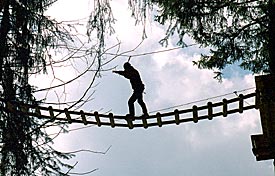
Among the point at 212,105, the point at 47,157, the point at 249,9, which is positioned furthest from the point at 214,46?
the point at 47,157

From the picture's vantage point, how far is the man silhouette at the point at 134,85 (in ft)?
21.9

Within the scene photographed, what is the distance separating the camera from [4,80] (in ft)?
12.8

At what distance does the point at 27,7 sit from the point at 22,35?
352 millimetres

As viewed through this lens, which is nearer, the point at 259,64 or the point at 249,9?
the point at 249,9

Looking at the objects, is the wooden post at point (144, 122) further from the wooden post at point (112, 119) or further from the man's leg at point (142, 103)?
the wooden post at point (112, 119)

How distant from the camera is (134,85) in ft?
22.4

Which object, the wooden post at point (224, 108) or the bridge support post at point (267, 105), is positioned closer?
the bridge support post at point (267, 105)

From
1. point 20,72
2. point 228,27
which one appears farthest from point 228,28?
point 20,72

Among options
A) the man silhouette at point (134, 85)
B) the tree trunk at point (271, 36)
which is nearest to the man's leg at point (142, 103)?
the man silhouette at point (134, 85)

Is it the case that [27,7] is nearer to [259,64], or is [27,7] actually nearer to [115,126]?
[115,126]

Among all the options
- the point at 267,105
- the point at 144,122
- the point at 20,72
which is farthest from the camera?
the point at 144,122

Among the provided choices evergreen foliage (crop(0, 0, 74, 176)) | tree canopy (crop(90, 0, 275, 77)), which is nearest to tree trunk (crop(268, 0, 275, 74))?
tree canopy (crop(90, 0, 275, 77))

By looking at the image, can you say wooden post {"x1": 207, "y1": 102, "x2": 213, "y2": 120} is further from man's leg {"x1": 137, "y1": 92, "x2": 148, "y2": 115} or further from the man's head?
the man's head

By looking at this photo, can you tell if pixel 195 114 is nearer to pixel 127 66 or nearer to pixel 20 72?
pixel 127 66
